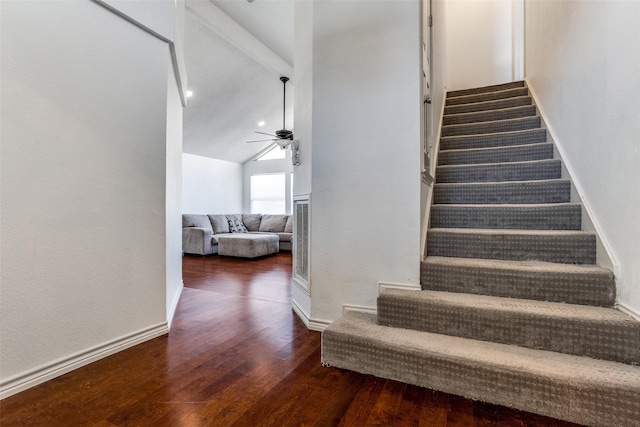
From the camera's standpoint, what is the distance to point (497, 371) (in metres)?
1.40

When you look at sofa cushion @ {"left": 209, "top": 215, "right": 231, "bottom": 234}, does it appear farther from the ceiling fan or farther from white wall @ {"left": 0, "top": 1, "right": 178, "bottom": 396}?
white wall @ {"left": 0, "top": 1, "right": 178, "bottom": 396}

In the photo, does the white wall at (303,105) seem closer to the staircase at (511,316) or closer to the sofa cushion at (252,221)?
the staircase at (511,316)

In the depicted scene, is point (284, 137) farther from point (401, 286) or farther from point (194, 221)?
point (401, 286)

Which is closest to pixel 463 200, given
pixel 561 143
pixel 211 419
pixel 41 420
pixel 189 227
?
pixel 561 143

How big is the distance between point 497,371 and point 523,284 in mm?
648

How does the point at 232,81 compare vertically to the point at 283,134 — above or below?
above

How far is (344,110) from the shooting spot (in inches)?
89.4

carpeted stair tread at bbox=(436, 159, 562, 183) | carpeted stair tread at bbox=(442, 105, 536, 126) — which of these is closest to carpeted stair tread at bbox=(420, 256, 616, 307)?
carpeted stair tread at bbox=(436, 159, 562, 183)

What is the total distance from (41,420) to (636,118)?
3.08 metres

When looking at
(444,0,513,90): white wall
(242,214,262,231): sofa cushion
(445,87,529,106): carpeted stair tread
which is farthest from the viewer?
(242,214,262,231): sofa cushion

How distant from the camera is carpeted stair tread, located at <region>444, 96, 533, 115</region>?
12.2 feet

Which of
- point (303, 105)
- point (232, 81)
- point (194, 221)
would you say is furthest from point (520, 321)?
point (194, 221)

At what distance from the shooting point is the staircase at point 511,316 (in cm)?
133

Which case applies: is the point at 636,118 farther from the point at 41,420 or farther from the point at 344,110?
the point at 41,420
